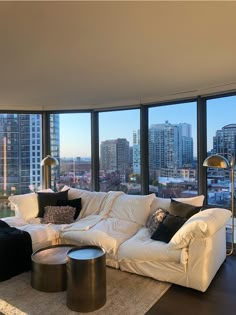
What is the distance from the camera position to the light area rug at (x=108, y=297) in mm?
2434

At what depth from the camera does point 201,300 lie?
261 cm

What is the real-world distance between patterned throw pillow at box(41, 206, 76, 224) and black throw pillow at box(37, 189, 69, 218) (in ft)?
0.50

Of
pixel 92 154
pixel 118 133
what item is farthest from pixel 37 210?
pixel 118 133

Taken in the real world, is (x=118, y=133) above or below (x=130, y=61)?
below

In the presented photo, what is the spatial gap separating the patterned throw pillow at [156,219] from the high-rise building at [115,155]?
186 cm

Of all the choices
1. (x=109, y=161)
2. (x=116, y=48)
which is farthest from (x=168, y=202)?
(x=116, y=48)

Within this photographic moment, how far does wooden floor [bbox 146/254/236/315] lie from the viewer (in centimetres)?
243

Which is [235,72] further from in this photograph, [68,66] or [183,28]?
[68,66]

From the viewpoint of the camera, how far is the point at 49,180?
5723 mm

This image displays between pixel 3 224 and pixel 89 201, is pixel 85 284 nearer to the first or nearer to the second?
pixel 3 224

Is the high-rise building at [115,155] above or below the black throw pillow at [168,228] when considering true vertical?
above

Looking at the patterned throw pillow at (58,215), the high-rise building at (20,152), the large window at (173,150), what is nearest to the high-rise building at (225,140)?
the large window at (173,150)

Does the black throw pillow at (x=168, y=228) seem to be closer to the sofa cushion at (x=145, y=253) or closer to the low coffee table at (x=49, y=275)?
the sofa cushion at (x=145, y=253)

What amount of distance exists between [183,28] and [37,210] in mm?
3570
